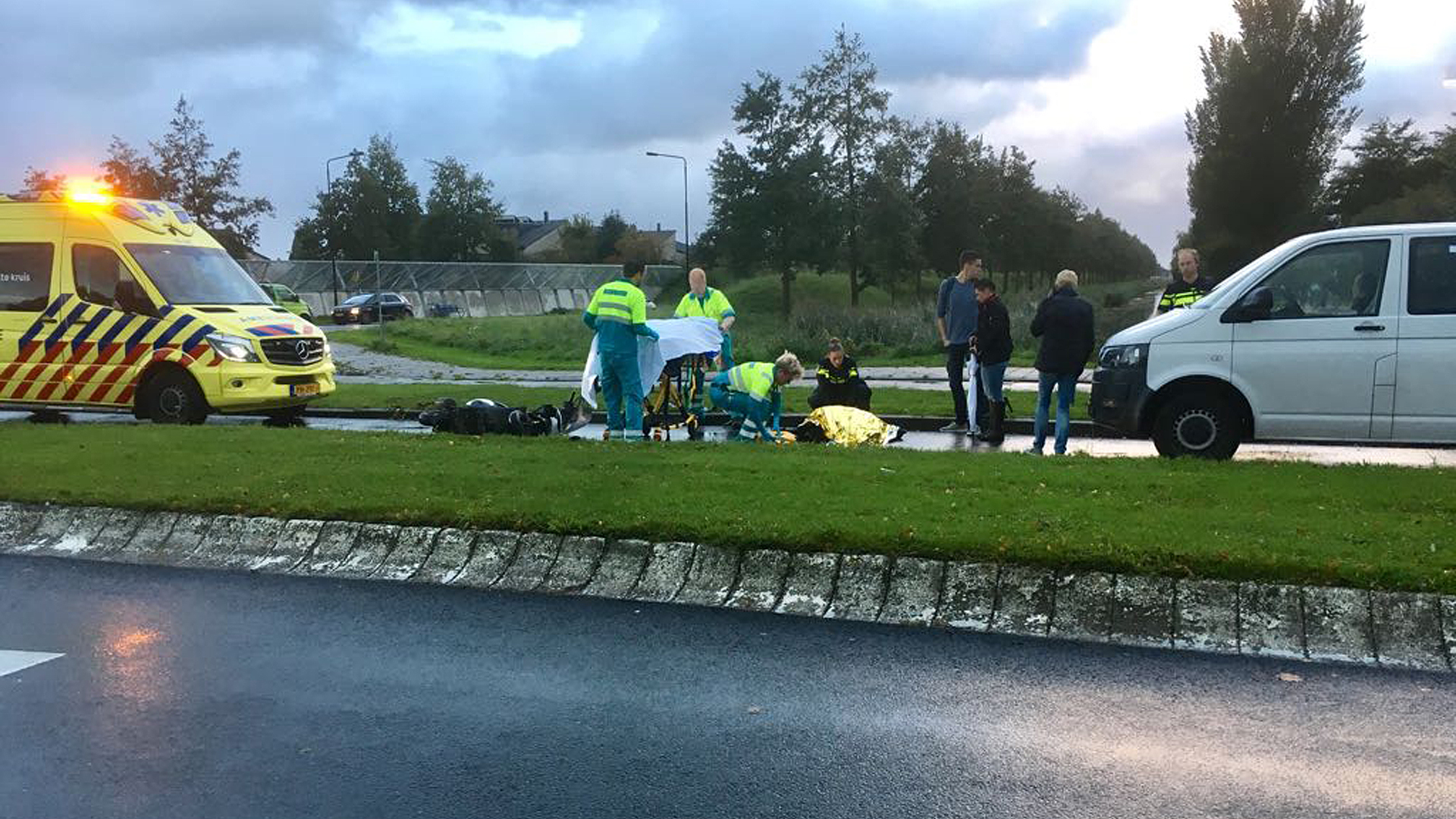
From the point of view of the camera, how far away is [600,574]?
617 cm

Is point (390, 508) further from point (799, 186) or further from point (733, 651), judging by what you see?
point (799, 186)

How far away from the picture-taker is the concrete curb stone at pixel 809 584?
5.66m

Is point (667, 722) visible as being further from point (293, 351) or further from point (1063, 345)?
point (293, 351)

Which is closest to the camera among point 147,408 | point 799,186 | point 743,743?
point 743,743

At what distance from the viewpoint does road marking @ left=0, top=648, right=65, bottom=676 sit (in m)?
4.89

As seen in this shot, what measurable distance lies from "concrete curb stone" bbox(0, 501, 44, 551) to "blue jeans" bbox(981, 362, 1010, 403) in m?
8.70

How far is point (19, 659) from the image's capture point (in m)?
5.02

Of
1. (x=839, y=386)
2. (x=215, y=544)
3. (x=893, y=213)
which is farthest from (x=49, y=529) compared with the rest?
(x=893, y=213)

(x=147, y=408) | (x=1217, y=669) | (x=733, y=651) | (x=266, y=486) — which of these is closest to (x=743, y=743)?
(x=733, y=651)

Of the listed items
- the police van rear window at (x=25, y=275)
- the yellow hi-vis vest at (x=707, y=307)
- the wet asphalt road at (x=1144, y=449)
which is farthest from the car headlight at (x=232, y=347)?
the yellow hi-vis vest at (x=707, y=307)

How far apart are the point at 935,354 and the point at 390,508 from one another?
19323mm

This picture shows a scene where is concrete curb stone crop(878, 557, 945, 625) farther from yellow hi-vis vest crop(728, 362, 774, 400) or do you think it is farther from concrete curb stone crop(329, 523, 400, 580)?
yellow hi-vis vest crop(728, 362, 774, 400)

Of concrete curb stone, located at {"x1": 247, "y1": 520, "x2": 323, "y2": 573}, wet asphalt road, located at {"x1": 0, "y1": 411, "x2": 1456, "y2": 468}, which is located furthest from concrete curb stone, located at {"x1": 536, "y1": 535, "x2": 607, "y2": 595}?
wet asphalt road, located at {"x1": 0, "y1": 411, "x2": 1456, "y2": 468}

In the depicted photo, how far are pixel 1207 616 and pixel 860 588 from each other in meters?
1.67
